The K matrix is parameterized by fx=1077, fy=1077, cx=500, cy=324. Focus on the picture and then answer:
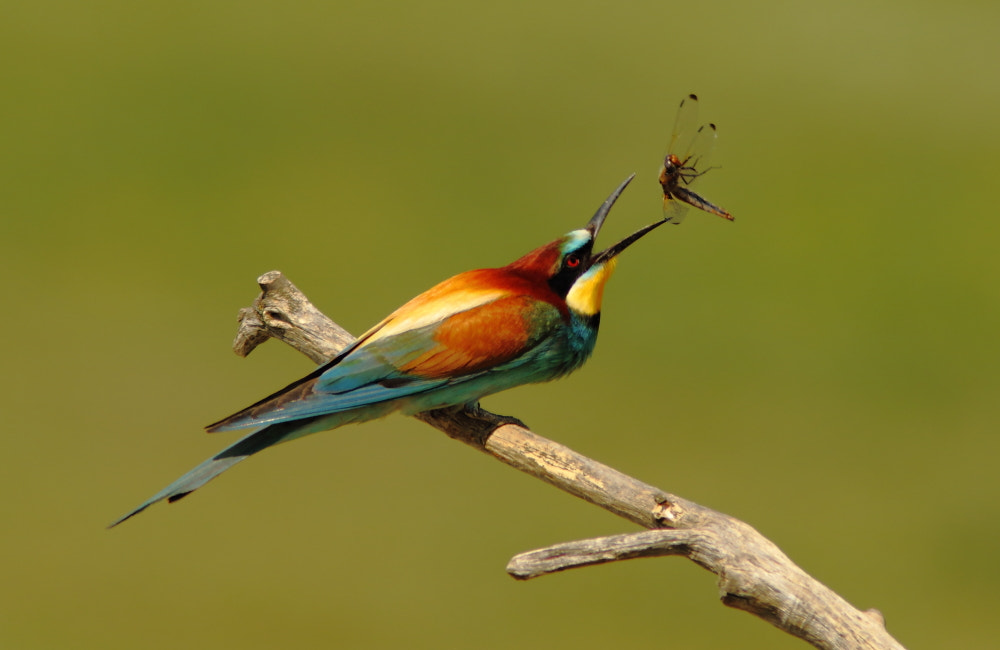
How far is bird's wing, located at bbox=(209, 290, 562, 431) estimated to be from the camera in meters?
1.44

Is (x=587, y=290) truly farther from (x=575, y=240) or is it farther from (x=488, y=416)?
(x=488, y=416)

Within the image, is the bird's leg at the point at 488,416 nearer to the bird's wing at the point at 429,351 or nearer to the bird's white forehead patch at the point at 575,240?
the bird's wing at the point at 429,351

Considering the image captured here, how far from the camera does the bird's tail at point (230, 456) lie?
1.34 metres

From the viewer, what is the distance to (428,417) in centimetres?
161

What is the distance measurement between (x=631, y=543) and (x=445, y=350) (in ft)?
1.55

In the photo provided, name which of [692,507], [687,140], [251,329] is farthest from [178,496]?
[687,140]

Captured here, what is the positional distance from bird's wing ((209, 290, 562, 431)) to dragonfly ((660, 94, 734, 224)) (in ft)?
1.67

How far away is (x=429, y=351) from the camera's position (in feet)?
4.85

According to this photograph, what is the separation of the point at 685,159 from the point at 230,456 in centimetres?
101

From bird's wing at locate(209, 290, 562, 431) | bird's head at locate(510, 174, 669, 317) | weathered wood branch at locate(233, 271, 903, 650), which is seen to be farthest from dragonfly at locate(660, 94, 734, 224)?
weathered wood branch at locate(233, 271, 903, 650)

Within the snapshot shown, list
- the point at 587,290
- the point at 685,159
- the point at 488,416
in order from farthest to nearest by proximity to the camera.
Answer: the point at 685,159
the point at 587,290
the point at 488,416

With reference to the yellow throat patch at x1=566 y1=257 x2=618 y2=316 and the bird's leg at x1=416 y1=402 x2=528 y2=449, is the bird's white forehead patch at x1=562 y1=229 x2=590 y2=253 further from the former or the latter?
the bird's leg at x1=416 y1=402 x2=528 y2=449

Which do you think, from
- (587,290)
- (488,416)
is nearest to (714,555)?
(488,416)

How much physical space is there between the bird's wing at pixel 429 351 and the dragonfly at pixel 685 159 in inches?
20.1
